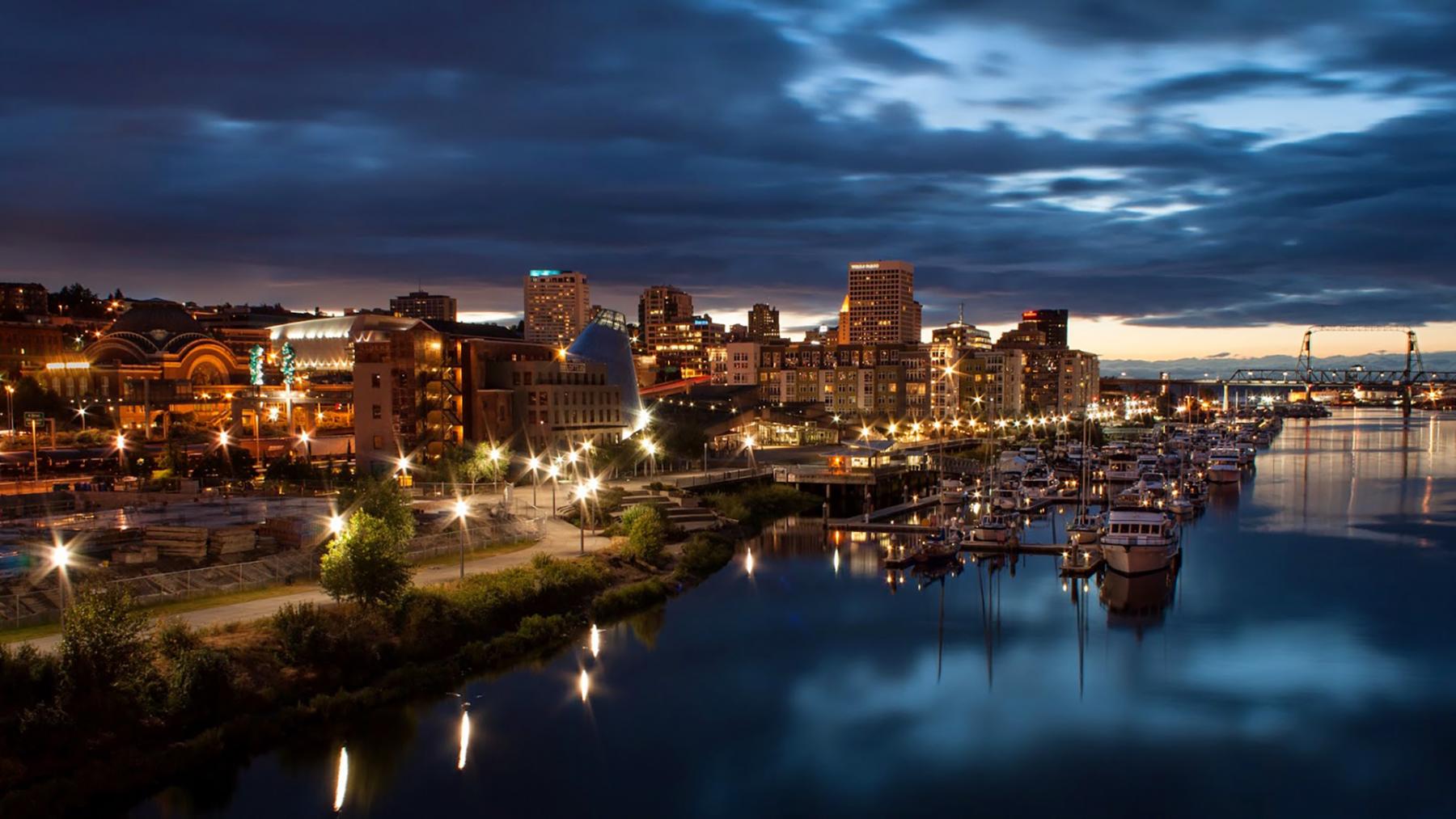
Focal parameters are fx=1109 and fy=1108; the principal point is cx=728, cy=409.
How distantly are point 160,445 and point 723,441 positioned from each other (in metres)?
51.6

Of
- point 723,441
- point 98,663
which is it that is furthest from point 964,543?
point 723,441

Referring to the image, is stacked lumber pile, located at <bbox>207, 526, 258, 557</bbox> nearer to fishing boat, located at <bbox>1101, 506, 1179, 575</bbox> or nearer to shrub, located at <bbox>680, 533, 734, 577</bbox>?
shrub, located at <bbox>680, 533, 734, 577</bbox>

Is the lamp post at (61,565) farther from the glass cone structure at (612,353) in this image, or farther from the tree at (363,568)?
the glass cone structure at (612,353)

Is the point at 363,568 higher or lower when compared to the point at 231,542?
higher

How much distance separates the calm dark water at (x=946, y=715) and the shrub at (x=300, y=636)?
9.19 feet

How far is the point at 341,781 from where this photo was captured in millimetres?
26938

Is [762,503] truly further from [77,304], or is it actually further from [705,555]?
[77,304]

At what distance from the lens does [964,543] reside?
59.5 meters

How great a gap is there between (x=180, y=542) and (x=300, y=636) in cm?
1198

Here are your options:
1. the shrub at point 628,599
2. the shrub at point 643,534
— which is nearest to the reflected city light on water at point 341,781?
the shrub at point 628,599

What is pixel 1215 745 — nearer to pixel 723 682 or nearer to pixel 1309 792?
pixel 1309 792

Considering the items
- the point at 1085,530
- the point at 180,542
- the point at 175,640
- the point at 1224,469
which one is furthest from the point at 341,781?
the point at 1224,469

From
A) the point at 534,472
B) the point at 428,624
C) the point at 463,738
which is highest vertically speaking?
the point at 534,472

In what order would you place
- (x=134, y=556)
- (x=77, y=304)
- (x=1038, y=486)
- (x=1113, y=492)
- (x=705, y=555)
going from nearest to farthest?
(x=134, y=556)
(x=705, y=555)
(x=1038, y=486)
(x=1113, y=492)
(x=77, y=304)
